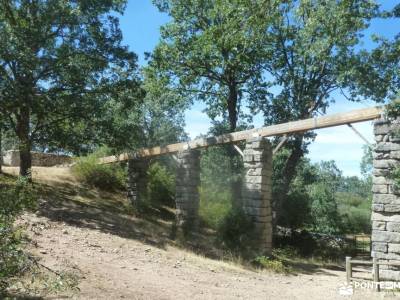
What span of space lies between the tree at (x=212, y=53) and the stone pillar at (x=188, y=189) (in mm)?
3581

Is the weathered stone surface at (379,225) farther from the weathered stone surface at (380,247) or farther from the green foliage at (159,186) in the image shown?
the green foliage at (159,186)

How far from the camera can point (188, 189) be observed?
15430 millimetres

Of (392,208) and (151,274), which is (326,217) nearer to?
(392,208)

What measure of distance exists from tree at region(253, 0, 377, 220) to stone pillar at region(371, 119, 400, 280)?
6222mm

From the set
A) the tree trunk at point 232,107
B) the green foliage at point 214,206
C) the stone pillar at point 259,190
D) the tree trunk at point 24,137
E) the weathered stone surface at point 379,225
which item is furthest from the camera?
the tree trunk at point 232,107

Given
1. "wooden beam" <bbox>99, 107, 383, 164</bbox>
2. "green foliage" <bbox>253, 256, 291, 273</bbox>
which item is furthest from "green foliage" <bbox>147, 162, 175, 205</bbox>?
"green foliage" <bbox>253, 256, 291, 273</bbox>

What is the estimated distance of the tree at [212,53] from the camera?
661 inches

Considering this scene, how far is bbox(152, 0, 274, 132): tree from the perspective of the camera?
16.8 meters

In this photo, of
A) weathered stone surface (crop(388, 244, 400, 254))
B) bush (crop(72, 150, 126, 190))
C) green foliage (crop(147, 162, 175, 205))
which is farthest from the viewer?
green foliage (crop(147, 162, 175, 205))

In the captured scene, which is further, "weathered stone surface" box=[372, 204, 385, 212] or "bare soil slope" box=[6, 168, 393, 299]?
"weathered stone surface" box=[372, 204, 385, 212]

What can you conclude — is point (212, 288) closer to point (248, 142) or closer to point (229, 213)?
point (229, 213)

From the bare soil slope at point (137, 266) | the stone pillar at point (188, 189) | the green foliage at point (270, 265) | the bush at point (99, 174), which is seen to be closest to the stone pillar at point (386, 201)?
the bare soil slope at point (137, 266)

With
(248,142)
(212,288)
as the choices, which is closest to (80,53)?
(248,142)

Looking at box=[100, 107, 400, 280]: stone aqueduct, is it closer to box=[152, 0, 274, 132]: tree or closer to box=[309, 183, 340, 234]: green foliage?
box=[152, 0, 274, 132]: tree
